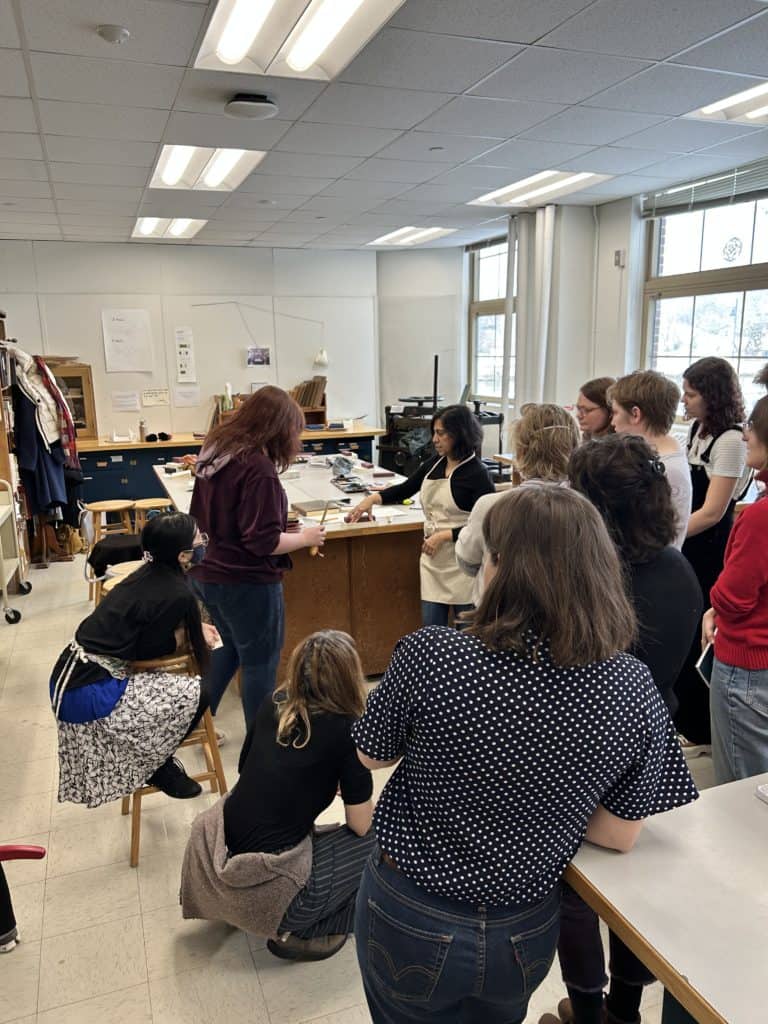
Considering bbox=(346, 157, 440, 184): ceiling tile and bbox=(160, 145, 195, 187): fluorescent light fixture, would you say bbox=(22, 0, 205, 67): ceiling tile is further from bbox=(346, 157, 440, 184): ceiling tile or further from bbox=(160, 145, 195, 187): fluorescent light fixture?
bbox=(346, 157, 440, 184): ceiling tile

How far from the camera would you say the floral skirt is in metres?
2.23

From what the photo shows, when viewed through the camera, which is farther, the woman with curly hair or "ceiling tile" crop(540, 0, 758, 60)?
the woman with curly hair

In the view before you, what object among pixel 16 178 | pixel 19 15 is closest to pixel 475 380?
pixel 16 178

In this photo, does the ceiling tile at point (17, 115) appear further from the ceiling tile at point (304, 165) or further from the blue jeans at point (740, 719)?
the blue jeans at point (740, 719)

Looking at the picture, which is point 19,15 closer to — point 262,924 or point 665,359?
point 262,924

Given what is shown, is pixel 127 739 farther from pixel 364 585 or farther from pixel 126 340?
pixel 126 340

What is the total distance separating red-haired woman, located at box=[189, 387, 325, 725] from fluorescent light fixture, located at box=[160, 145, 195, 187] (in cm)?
209

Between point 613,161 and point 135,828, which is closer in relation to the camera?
point 135,828

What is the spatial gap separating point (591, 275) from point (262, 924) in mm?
5438

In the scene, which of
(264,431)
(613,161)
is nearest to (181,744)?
(264,431)

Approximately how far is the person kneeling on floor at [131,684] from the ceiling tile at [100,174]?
2.80 metres

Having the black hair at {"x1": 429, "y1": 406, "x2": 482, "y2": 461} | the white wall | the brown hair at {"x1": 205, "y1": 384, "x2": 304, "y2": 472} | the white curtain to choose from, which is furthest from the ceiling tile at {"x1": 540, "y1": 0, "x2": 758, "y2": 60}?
the white wall

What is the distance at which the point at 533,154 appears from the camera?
4094mm

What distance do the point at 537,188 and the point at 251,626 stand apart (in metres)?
4.14
